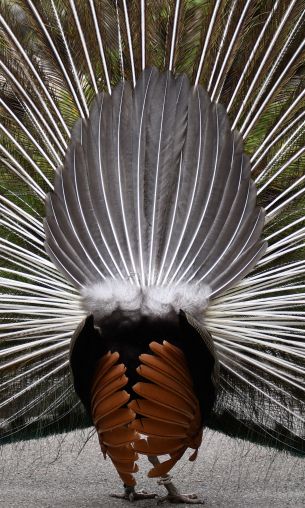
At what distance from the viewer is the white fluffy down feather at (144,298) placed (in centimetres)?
421

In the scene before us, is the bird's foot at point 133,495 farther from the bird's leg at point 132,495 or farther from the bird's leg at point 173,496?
the bird's leg at point 173,496

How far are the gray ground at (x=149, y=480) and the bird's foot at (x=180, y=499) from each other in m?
0.06

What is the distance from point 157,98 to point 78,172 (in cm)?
53

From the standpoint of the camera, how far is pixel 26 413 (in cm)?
500

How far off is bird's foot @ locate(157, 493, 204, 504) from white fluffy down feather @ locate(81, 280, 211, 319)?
51.2 inches

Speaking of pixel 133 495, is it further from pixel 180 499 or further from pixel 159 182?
pixel 159 182

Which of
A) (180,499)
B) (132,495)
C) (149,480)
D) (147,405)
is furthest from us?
(149,480)

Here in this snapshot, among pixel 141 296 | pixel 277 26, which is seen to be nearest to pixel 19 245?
pixel 141 296

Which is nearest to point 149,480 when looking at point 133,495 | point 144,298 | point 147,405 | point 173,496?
point 133,495

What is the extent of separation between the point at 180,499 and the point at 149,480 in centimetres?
73

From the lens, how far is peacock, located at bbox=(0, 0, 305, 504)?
4.23m

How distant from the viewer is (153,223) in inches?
174

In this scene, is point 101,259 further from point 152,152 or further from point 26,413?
point 26,413

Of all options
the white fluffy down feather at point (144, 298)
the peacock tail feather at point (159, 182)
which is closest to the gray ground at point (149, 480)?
the peacock tail feather at point (159, 182)
